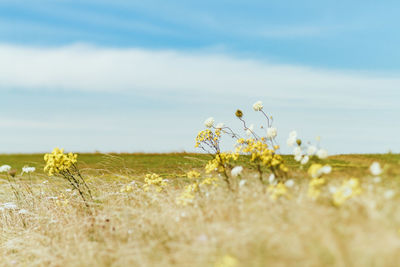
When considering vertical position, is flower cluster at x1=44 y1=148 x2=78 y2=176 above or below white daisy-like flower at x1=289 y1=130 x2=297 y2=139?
below

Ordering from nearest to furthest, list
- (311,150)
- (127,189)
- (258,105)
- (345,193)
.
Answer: (345,193) → (311,150) → (258,105) → (127,189)

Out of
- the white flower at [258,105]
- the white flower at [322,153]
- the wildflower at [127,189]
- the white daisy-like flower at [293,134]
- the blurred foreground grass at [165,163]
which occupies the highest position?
the white flower at [258,105]

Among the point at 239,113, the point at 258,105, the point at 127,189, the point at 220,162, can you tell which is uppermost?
the point at 258,105

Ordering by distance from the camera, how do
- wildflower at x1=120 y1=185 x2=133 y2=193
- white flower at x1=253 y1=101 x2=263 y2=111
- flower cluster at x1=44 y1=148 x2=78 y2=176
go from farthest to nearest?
wildflower at x1=120 y1=185 x2=133 y2=193 → white flower at x1=253 y1=101 x2=263 y2=111 → flower cluster at x1=44 y1=148 x2=78 y2=176

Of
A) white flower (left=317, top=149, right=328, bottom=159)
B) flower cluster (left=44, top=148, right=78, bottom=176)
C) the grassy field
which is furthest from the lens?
flower cluster (left=44, top=148, right=78, bottom=176)

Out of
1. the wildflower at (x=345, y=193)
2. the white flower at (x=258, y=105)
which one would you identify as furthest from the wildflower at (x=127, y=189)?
the wildflower at (x=345, y=193)

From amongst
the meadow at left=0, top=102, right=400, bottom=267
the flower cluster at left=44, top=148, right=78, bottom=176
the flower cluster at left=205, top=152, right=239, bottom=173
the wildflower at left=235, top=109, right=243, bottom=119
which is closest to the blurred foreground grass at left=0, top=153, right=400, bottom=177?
the meadow at left=0, top=102, right=400, bottom=267

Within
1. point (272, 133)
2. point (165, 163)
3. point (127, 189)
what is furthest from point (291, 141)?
point (165, 163)

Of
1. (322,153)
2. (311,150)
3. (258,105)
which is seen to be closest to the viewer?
(322,153)

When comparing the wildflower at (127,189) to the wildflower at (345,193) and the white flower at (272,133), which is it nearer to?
the white flower at (272,133)

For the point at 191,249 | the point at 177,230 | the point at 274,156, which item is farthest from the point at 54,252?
the point at 274,156

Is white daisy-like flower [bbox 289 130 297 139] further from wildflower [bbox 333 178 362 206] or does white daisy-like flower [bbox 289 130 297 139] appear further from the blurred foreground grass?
wildflower [bbox 333 178 362 206]

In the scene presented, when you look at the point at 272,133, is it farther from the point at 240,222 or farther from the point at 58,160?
the point at 58,160

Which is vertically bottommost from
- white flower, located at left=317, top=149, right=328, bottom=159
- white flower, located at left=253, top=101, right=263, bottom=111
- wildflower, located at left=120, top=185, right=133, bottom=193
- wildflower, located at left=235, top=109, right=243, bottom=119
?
wildflower, located at left=120, top=185, right=133, bottom=193
